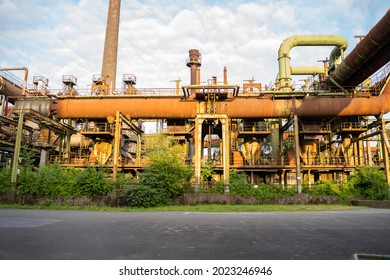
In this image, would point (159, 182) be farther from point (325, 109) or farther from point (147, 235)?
point (325, 109)

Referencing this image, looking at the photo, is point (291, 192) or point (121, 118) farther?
point (121, 118)

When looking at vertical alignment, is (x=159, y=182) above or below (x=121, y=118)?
below

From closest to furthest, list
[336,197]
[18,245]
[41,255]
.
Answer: [41,255], [18,245], [336,197]

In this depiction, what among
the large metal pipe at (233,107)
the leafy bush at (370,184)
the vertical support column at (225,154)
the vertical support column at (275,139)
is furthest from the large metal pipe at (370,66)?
the vertical support column at (225,154)

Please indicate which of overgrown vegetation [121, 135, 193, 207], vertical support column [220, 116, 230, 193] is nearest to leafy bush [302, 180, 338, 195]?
vertical support column [220, 116, 230, 193]

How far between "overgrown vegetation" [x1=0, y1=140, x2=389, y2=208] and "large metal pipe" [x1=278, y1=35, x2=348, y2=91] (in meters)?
10.7

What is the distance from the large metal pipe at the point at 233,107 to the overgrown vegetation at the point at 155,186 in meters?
4.97

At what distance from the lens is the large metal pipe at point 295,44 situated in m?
24.8

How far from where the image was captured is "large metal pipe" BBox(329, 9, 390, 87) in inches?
625

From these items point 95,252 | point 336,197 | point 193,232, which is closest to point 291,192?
point 336,197

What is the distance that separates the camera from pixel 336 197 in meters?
17.7

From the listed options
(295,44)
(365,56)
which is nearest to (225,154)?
(365,56)

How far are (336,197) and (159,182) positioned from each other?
1212cm

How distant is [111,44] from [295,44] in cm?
2309
